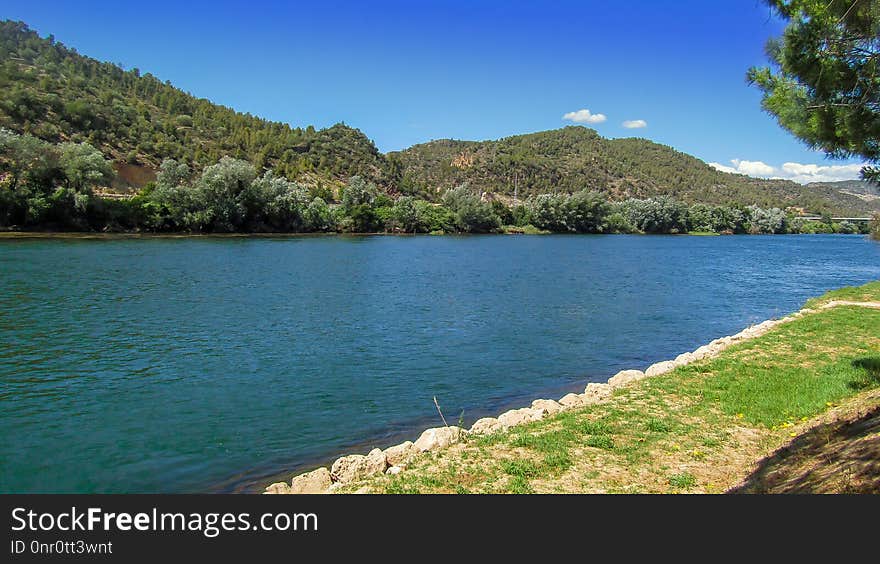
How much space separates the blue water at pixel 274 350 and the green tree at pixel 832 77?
9521mm

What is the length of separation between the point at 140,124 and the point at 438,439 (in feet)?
461

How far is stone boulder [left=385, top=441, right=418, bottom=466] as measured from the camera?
32.3ft

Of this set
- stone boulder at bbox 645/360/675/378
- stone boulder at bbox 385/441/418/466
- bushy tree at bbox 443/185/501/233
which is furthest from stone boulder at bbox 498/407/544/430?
bushy tree at bbox 443/185/501/233

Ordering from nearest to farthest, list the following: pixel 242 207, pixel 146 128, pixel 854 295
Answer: pixel 854 295 → pixel 242 207 → pixel 146 128

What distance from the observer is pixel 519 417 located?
12133 millimetres

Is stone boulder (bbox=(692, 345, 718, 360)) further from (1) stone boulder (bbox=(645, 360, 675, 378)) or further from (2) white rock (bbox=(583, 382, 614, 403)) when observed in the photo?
(2) white rock (bbox=(583, 382, 614, 403))

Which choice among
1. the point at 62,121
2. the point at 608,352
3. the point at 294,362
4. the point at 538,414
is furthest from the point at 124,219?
the point at 538,414

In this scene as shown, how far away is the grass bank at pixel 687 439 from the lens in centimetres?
819

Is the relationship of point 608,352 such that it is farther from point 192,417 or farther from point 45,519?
point 45,519

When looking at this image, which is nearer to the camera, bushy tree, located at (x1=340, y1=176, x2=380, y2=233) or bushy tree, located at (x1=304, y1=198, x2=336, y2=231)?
bushy tree, located at (x1=304, y1=198, x2=336, y2=231)

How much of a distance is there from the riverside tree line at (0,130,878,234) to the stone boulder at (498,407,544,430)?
68692mm

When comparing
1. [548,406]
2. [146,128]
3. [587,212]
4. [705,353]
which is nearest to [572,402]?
[548,406]

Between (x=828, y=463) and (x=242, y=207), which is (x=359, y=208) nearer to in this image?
(x=242, y=207)

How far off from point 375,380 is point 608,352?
950 cm
